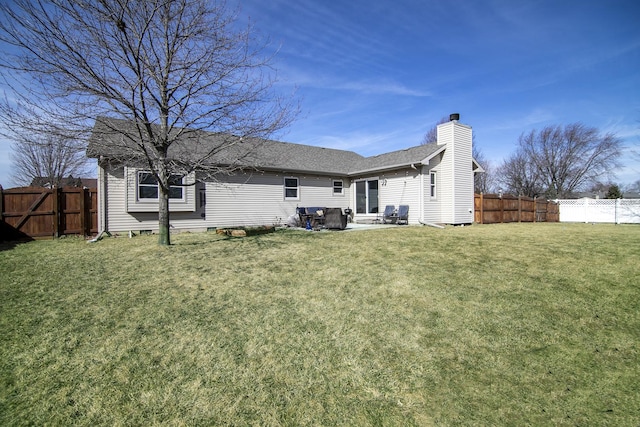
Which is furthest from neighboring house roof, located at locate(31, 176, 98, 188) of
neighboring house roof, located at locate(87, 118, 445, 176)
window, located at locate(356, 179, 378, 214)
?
window, located at locate(356, 179, 378, 214)

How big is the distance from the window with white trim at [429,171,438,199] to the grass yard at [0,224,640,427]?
792cm

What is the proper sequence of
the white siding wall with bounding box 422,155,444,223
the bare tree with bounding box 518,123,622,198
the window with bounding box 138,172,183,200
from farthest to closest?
the bare tree with bounding box 518,123,622,198, the white siding wall with bounding box 422,155,444,223, the window with bounding box 138,172,183,200

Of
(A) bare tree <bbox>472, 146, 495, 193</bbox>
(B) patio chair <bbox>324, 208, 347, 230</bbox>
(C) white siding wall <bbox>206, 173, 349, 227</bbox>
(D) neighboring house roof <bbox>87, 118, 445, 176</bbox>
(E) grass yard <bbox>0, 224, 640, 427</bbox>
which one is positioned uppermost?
(A) bare tree <bbox>472, 146, 495, 193</bbox>

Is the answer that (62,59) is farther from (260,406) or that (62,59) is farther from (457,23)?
(457,23)

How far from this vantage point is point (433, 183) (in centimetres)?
1430

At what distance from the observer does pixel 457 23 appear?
11.0 m

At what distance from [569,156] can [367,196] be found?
105 feet

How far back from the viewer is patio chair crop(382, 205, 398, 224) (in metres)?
14.0

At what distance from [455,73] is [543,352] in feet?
50.1

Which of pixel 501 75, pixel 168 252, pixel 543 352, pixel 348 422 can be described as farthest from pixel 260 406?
pixel 501 75

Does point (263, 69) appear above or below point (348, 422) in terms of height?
above

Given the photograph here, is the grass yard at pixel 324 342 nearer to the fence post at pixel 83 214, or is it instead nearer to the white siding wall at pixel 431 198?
the fence post at pixel 83 214

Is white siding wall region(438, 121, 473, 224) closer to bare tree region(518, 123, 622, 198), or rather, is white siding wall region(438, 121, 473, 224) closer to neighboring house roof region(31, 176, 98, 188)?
bare tree region(518, 123, 622, 198)

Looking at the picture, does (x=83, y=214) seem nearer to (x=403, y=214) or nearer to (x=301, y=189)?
(x=301, y=189)
